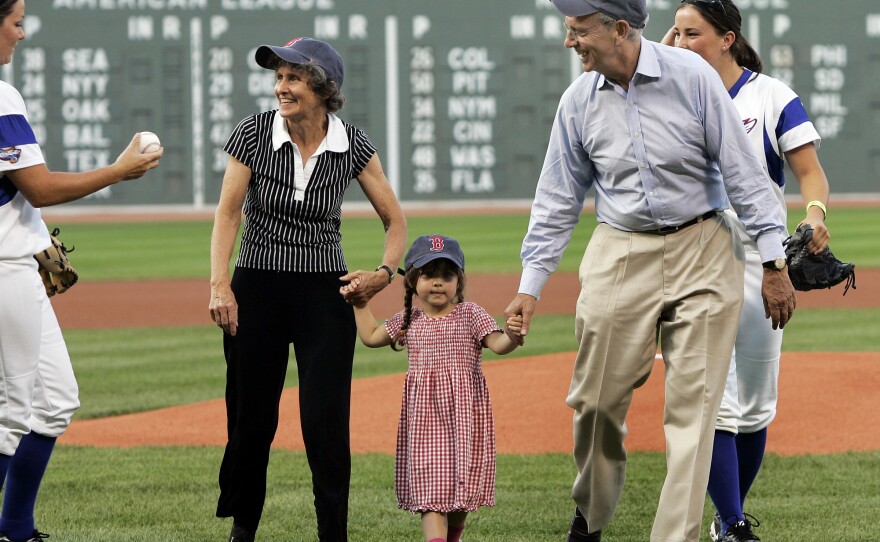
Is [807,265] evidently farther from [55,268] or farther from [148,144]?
[55,268]

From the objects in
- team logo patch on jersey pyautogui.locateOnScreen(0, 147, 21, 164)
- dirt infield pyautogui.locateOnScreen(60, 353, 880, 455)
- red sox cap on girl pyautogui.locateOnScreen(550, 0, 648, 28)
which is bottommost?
dirt infield pyautogui.locateOnScreen(60, 353, 880, 455)

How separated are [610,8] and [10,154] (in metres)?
1.81

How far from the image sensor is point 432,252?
4.43 m

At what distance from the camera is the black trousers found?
441cm

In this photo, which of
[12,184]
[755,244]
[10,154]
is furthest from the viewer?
[755,244]

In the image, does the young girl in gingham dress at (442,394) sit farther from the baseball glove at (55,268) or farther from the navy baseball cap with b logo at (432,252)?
the baseball glove at (55,268)

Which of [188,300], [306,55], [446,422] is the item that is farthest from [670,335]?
[188,300]

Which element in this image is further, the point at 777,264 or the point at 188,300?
the point at 188,300

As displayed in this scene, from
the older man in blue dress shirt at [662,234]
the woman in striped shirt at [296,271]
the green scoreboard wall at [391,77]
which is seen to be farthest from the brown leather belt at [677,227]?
the green scoreboard wall at [391,77]

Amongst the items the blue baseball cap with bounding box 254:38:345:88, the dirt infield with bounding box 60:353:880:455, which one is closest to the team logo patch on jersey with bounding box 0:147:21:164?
the blue baseball cap with bounding box 254:38:345:88

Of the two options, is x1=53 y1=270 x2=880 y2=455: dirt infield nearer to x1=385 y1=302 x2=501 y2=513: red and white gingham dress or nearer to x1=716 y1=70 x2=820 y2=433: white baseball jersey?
x1=716 y1=70 x2=820 y2=433: white baseball jersey

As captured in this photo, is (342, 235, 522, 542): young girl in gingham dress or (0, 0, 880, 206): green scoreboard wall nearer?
(342, 235, 522, 542): young girl in gingham dress

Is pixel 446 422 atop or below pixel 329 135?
below

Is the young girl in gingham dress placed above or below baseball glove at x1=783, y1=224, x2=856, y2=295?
below
